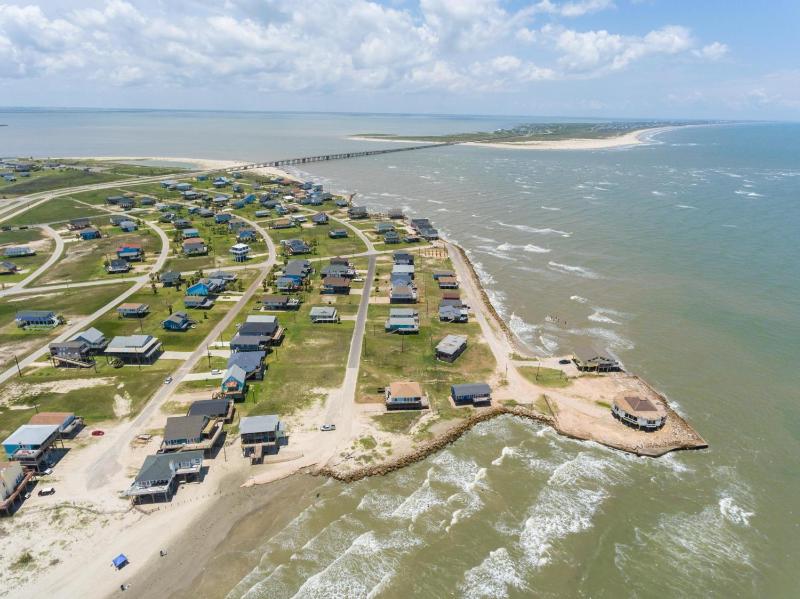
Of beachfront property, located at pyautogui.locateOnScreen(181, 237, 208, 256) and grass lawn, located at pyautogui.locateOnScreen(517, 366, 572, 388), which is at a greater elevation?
beachfront property, located at pyautogui.locateOnScreen(181, 237, 208, 256)

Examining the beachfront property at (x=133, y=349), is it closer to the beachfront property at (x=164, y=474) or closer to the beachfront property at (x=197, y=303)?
the beachfront property at (x=197, y=303)

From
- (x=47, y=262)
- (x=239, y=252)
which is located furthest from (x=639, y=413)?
(x=47, y=262)

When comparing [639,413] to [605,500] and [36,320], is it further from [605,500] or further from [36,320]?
[36,320]

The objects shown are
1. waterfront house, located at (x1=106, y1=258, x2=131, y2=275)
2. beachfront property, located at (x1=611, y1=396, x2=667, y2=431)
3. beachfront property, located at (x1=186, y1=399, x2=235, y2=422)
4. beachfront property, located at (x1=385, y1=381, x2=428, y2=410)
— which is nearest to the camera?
beachfront property, located at (x1=186, y1=399, x2=235, y2=422)

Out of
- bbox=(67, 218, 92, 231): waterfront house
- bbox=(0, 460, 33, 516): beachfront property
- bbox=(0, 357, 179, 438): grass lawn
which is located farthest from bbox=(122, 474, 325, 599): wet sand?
bbox=(67, 218, 92, 231): waterfront house

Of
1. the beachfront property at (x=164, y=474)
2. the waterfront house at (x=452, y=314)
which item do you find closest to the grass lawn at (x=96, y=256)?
the waterfront house at (x=452, y=314)

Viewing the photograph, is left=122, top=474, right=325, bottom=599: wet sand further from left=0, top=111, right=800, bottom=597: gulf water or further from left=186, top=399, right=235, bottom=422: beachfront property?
left=186, top=399, right=235, bottom=422: beachfront property

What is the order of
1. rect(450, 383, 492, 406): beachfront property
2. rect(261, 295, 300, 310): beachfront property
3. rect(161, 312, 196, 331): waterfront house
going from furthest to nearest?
rect(261, 295, 300, 310): beachfront property
rect(161, 312, 196, 331): waterfront house
rect(450, 383, 492, 406): beachfront property

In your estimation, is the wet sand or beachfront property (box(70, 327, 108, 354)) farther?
beachfront property (box(70, 327, 108, 354))
